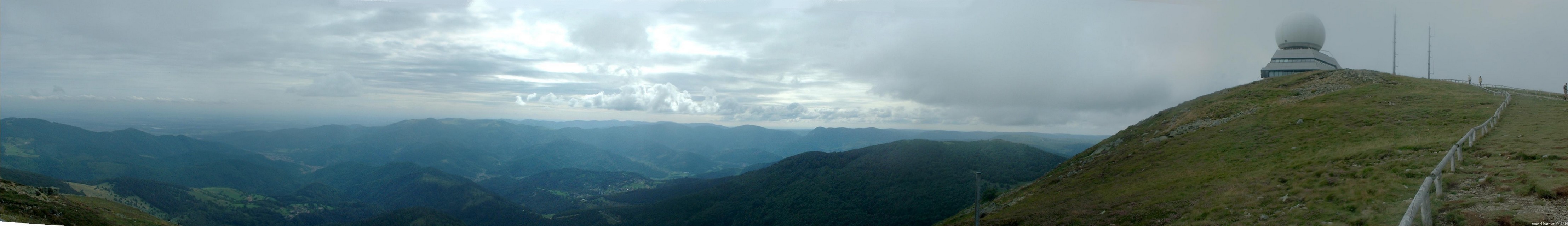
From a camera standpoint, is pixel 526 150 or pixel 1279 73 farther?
pixel 526 150

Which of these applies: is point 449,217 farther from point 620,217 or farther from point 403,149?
point 403,149

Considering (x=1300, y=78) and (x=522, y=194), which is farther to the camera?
(x=522, y=194)

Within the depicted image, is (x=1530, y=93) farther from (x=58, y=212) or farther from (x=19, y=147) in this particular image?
(x=19, y=147)

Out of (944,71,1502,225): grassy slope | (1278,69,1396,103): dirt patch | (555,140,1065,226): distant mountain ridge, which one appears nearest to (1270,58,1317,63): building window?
(1278,69,1396,103): dirt patch

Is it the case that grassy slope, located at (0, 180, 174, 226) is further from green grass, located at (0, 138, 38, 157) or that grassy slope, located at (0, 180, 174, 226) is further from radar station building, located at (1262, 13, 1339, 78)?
green grass, located at (0, 138, 38, 157)

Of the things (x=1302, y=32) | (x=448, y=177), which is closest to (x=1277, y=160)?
(x=1302, y=32)

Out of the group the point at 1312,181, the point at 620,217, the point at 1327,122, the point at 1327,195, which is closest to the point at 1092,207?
the point at 1312,181
